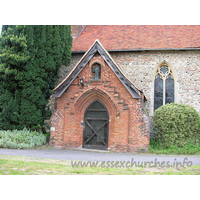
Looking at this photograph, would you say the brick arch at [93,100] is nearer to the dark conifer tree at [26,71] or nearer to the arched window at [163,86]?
the dark conifer tree at [26,71]

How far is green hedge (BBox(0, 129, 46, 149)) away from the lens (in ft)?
36.7

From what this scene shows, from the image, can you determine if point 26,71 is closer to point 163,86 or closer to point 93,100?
point 93,100

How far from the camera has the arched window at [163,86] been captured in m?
14.6

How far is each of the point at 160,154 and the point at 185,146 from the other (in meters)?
1.64

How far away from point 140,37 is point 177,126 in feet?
24.6

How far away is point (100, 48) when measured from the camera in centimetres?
1194

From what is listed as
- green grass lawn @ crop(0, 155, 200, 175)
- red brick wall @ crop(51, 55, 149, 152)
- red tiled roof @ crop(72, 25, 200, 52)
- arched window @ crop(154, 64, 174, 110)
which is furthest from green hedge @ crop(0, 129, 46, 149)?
arched window @ crop(154, 64, 174, 110)

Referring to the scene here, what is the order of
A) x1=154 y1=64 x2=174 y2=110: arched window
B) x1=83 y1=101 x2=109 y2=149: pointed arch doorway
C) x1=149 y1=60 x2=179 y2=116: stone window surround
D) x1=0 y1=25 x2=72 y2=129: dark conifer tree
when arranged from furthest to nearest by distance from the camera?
x1=154 y1=64 x2=174 y2=110: arched window, x1=149 y1=60 x2=179 y2=116: stone window surround, x1=0 y1=25 x2=72 y2=129: dark conifer tree, x1=83 y1=101 x2=109 y2=149: pointed arch doorway

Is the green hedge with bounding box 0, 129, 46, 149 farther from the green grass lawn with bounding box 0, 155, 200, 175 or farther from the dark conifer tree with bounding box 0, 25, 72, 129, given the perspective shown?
the green grass lawn with bounding box 0, 155, 200, 175

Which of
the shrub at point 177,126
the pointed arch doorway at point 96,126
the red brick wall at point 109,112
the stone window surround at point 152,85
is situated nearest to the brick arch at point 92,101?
the red brick wall at point 109,112

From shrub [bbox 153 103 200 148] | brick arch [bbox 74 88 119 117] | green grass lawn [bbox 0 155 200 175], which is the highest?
brick arch [bbox 74 88 119 117]

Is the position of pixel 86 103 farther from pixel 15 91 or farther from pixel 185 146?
pixel 185 146

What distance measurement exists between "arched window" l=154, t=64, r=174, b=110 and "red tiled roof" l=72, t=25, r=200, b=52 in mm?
1641
